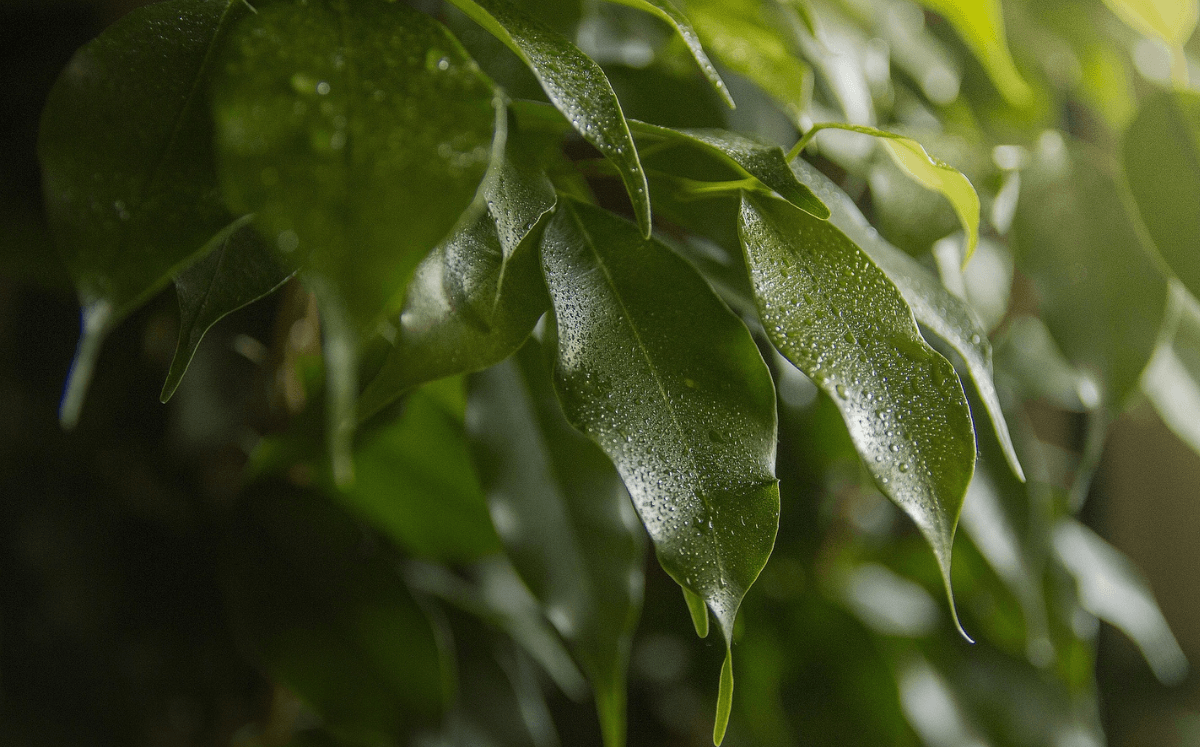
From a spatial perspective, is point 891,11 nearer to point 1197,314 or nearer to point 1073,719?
point 1197,314

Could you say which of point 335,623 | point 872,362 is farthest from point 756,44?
point 335,623

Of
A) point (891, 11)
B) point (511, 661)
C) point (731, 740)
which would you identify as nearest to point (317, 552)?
A: point (511, 661)

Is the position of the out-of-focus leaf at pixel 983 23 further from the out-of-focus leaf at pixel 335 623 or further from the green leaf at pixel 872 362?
the out-of-focus leaf at pixel 335 623

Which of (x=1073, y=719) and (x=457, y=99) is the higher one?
(x=457, y=99)

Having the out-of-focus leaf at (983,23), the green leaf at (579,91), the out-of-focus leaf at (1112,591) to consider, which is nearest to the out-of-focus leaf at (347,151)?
the green leaf at (579,91)

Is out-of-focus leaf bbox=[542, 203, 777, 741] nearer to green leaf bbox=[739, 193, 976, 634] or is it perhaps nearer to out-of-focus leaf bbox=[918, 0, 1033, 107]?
green leaf bbox=[739, 193, 976, 634]

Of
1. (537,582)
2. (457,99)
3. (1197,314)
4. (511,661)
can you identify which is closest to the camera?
(457,99)
